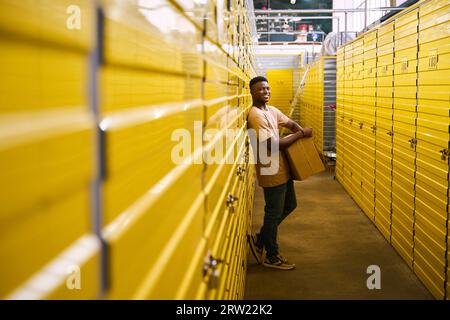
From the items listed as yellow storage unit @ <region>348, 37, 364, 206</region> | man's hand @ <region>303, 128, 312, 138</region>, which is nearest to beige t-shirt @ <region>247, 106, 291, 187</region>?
man's hand @ <region>303, 128, 312, 138</region>

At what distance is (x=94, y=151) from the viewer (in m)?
0.68

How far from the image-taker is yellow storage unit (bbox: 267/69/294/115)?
20.2m

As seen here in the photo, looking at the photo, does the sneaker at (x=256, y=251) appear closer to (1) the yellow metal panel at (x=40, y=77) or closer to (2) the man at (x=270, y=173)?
(2) the man at (x=270, y=173)

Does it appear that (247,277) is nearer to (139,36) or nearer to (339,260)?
(339,260)

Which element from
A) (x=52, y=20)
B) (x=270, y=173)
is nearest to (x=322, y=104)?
(x=270, y=173)

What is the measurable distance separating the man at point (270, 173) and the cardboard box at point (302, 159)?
0.20ft

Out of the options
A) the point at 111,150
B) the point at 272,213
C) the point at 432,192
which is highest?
the point at 111,150

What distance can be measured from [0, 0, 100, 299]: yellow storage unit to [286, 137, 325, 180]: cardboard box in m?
4.53

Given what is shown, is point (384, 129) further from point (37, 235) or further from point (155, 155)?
point (37, 235)

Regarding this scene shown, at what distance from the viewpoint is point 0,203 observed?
18.3 inches

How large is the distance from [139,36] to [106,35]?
0.60 feet

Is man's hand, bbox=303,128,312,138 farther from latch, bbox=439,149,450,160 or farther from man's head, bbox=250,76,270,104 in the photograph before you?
latch, bbox=439,149,450,160

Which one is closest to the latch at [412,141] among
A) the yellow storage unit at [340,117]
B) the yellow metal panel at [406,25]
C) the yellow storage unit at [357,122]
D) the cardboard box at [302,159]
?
the cardboard box at [302,159]

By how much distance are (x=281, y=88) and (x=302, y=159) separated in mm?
15416
